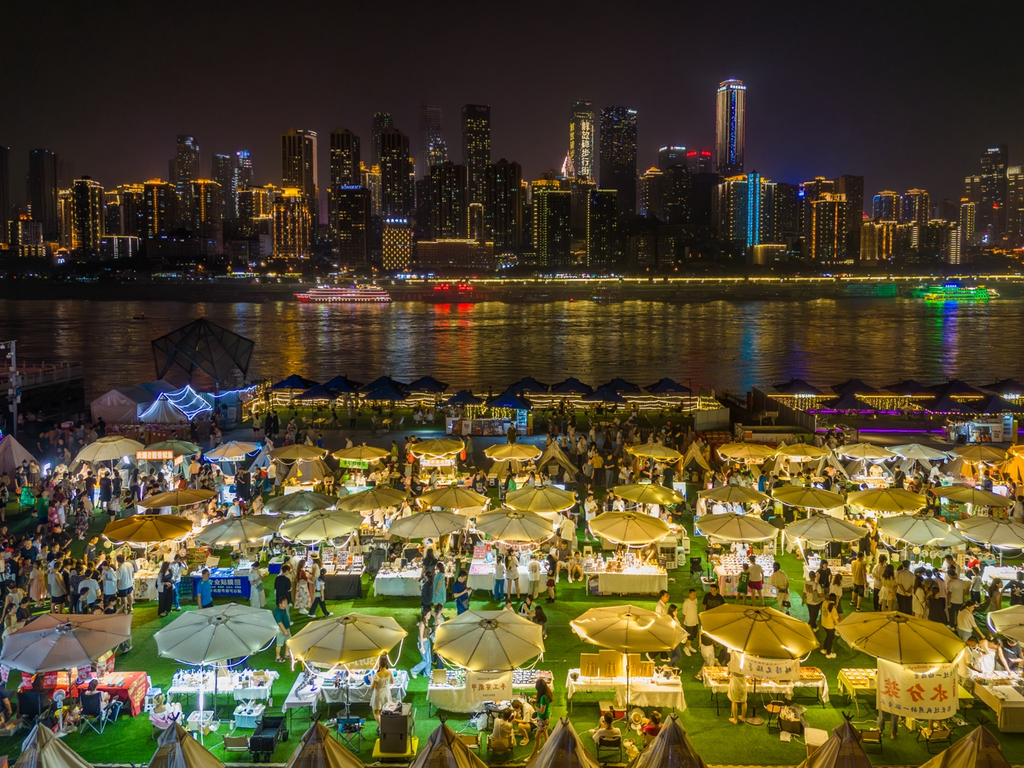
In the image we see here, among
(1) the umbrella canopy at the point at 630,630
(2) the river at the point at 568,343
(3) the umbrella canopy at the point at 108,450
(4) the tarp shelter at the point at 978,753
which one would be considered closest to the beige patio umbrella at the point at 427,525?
(1) the umbrella canopy at the point at 630,630

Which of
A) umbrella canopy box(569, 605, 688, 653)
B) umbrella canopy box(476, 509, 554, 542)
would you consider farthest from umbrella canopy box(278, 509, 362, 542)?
umbrella canopy box(569, 605, 688, 653)

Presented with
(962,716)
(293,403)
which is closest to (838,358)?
(293,403)

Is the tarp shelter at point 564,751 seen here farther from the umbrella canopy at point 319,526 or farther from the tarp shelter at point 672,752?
the umbrella canopy at point 319,526

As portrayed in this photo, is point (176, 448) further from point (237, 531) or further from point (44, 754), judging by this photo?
point (44, 754)

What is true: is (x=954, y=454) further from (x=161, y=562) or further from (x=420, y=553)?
(x=161, y=562)

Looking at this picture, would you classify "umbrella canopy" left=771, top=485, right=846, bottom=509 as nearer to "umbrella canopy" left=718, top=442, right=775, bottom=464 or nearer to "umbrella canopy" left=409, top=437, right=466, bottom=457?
"umbrella canopy" left=718, top=442, right=775, bottom=464
